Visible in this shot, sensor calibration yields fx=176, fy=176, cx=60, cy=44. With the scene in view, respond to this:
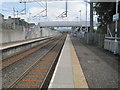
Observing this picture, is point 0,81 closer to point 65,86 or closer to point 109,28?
point 65,86

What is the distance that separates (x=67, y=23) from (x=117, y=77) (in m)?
75.6

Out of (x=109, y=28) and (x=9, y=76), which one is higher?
(x=109, y=28)

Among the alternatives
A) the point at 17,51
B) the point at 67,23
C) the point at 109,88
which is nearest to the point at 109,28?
the point at 17,51

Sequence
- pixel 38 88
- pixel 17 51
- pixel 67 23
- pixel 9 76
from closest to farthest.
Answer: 1. pixel 38 88
2. pixel 9 76
3. pixel 17 51
4. pixel 67 23

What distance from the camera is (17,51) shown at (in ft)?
65.5

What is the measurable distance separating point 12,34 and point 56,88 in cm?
2563

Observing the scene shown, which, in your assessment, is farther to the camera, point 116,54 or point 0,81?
point 116,54

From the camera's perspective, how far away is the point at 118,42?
49.4 feet

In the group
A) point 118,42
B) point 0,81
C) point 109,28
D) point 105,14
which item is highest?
point 105,14

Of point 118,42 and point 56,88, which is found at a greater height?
point 118,42

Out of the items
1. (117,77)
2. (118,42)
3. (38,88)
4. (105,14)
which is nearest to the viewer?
(38,88)

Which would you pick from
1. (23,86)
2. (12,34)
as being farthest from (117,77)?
(12,34)

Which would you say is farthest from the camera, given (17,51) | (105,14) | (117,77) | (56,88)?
(105,14)

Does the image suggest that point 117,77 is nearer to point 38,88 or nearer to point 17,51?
point 38,88
